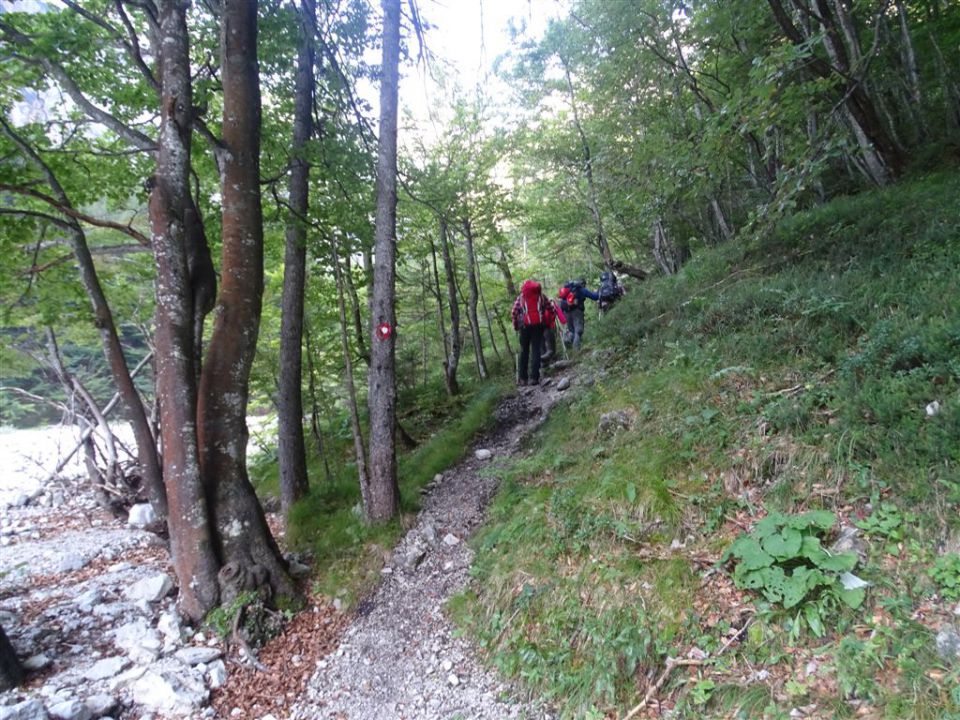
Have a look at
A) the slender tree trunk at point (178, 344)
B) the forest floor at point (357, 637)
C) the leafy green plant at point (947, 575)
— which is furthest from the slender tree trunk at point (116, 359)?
the leafy green plant at point (947, 575)

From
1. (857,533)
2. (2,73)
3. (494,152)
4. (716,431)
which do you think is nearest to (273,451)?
(2,73)

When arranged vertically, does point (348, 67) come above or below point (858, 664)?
above

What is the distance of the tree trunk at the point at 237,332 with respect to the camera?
16.8 ft

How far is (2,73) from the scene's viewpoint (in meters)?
7.16

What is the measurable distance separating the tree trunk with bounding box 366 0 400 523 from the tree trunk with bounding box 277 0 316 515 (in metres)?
1.62

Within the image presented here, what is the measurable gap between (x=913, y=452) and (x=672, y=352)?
360 cm

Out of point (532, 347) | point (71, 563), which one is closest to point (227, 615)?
point (71, 563)

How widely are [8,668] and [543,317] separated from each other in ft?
27.6

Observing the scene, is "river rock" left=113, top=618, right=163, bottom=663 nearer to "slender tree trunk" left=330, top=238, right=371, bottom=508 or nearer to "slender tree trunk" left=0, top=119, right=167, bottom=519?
"slender tree trunk" left=330, top=238, right=371, bottom=508

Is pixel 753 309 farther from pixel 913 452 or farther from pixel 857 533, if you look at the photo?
pixel 857 533

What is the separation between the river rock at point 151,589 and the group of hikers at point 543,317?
6777 mm

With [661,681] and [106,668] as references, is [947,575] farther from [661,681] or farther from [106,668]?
[106,668]

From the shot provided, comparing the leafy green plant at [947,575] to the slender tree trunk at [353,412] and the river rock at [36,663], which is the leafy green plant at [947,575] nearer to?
the slender tree trunk at [353,412]

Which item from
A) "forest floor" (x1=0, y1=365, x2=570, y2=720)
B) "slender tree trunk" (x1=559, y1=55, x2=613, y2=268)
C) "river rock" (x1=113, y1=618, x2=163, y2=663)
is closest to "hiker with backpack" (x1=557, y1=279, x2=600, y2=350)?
"slender tree trunk" (x1=559, y1=55, x2=613, y2=268)
